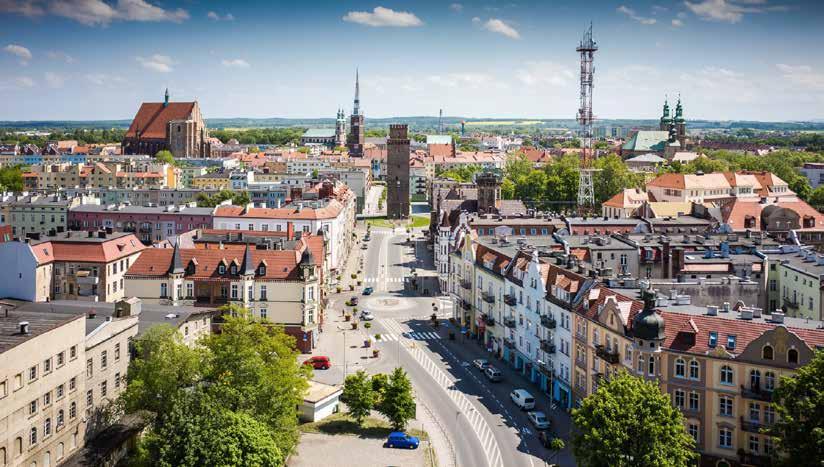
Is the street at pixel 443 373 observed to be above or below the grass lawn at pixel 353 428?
above

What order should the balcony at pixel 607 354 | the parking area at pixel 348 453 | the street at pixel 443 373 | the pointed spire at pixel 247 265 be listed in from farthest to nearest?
the pointed spire at pixel 247 265
the street at pixel 443 373
the balcony at pixel 607 354
the parking area at pixel 348 453

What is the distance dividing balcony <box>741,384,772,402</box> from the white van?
694 inches

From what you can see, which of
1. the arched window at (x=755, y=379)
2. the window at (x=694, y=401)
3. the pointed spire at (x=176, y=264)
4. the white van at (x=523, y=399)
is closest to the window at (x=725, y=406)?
the window at (x=694, y=401)

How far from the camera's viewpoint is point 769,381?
47125 millimetres

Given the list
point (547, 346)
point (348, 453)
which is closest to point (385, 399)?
point (348, 453)

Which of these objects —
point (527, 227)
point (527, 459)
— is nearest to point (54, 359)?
point (527, 459)

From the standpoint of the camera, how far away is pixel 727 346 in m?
48.6

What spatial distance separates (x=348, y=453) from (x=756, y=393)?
2457cm

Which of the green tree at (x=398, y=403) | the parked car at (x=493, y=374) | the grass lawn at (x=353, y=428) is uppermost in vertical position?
the green tree at (x=398, y=403)

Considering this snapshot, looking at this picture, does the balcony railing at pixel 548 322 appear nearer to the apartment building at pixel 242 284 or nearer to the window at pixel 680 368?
the window at pixel 680 368

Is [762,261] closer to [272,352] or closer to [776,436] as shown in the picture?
[776,436]

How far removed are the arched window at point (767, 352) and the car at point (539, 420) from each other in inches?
625

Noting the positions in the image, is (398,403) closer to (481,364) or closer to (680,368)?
(481,364)

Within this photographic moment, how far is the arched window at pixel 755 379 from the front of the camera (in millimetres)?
47406
